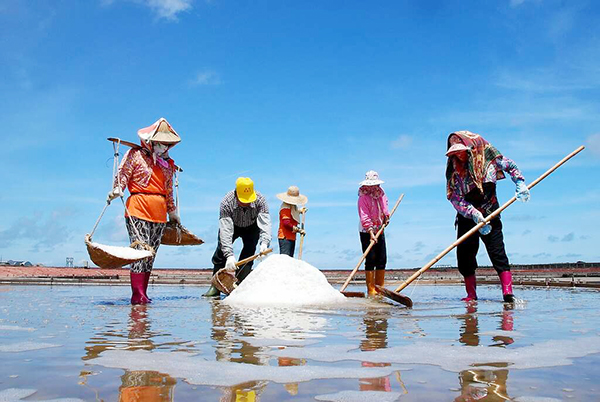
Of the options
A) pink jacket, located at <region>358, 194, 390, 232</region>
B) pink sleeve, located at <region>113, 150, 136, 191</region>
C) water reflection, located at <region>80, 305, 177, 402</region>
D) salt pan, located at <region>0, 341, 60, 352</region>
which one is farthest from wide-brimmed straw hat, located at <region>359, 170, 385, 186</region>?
salt pan, located at <region>0, 341, 60, 352</region>

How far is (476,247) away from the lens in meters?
6.11

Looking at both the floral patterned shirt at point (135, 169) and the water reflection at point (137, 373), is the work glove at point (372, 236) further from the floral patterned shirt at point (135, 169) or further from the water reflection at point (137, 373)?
the water reflection at point (137, 373)

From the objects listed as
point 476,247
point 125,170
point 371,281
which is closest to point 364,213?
point 371,281

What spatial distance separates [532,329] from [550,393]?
172 cm

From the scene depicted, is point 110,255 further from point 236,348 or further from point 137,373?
point 137,373

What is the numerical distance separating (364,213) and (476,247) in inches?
66.2

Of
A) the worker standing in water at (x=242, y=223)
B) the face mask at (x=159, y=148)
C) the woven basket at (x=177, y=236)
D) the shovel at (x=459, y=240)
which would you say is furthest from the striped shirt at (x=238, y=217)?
the shovel at (x=459, y=240)

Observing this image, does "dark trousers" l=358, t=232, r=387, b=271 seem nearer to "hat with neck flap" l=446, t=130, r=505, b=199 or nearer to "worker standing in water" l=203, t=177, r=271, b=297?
"worker standing in water" l=203, t=177, r=271, b=297

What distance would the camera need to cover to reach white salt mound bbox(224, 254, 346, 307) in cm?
526

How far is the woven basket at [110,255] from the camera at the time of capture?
16.6 ft

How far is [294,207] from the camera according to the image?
810 cm

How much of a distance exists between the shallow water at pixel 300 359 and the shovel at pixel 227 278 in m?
2.64

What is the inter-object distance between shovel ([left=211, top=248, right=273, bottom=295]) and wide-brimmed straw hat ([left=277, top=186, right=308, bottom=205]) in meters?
1.67

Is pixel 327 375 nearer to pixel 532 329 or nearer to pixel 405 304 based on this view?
pixel 532 329
